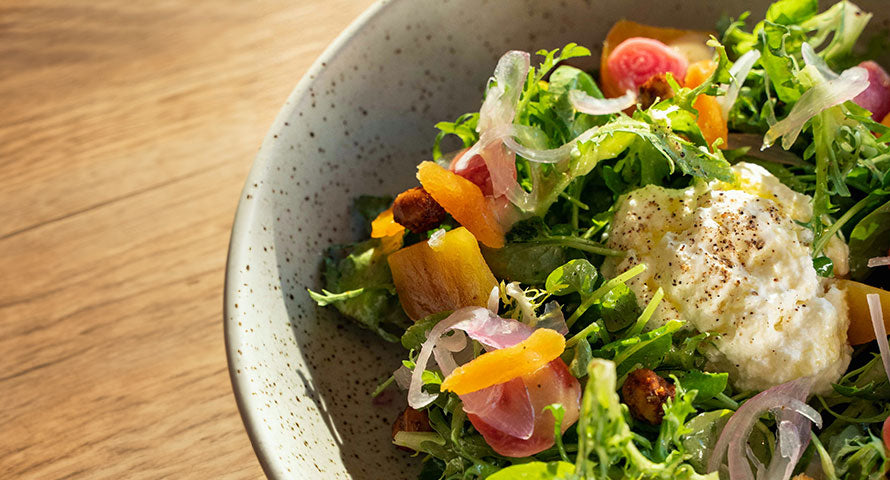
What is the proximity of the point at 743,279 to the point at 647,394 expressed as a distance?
375mm

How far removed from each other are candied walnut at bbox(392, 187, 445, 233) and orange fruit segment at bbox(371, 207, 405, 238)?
100 millimetres

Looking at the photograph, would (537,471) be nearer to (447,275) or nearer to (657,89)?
(447,275)

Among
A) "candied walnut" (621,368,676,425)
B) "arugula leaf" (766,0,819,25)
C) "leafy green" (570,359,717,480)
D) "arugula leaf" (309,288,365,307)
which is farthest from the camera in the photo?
"arugula leaf" (766,0,819,25)

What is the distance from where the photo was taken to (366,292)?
2.02 metres

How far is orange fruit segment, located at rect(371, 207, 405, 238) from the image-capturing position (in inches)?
81.3

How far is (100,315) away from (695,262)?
1717 mm

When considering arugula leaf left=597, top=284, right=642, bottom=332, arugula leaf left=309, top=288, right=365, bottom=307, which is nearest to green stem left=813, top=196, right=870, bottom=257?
arugula leaf left=597, top=284, right=642, bottom=332

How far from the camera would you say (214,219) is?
2.54 metres

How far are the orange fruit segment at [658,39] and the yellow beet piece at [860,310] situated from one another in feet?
2.60

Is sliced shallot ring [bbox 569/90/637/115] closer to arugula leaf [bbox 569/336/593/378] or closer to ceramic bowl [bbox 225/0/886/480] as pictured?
ceramic bowl [bbox 225/0/886/480]

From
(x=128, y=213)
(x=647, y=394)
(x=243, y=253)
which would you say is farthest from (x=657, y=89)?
(x=128, y=213)

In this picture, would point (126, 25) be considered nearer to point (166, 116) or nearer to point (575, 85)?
point (166, 116)

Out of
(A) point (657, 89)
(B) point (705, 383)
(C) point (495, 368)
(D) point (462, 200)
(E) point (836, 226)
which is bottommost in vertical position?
(B) point (705, 383)

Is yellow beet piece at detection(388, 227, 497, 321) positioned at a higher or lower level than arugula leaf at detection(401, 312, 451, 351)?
higher
